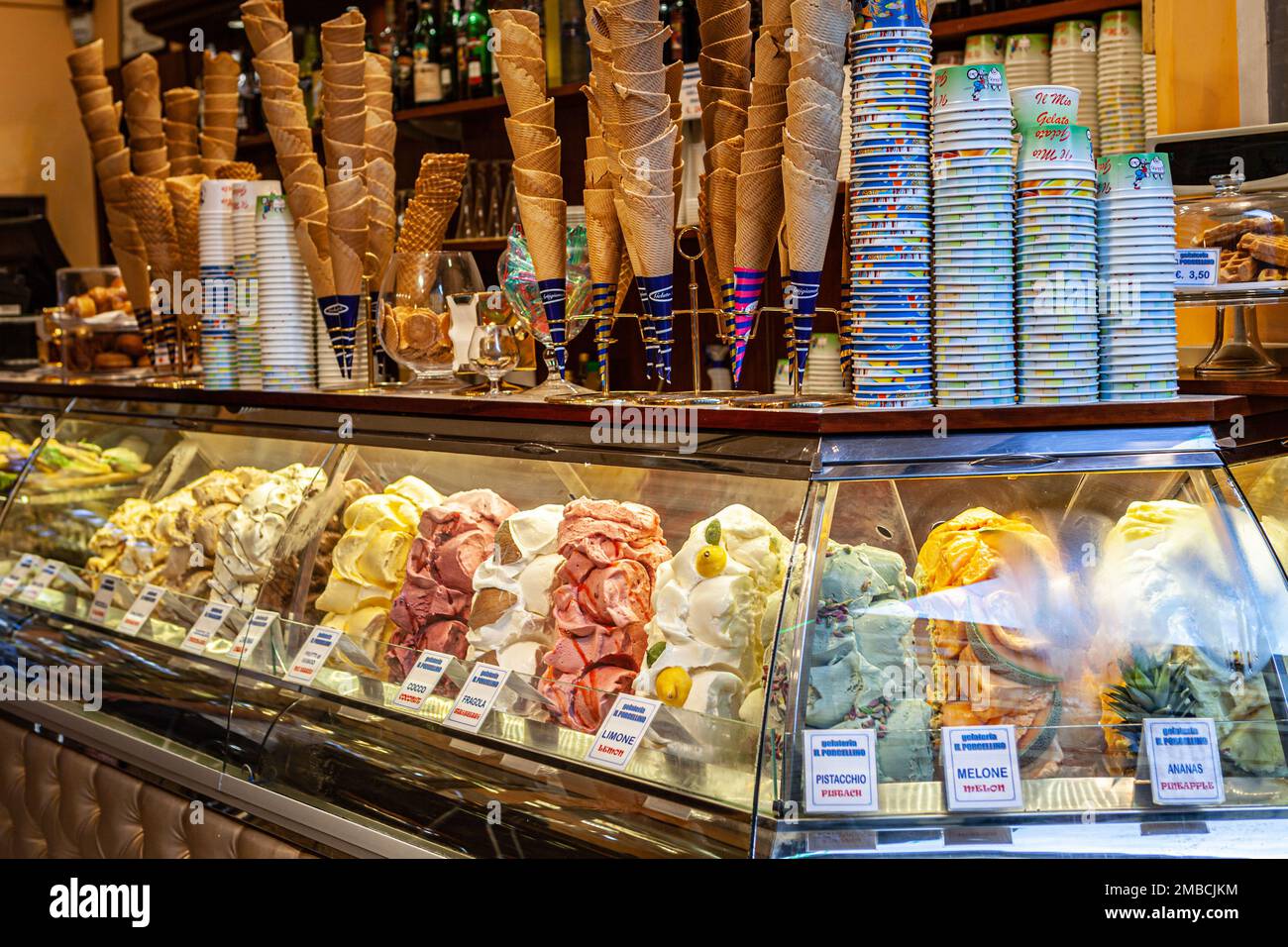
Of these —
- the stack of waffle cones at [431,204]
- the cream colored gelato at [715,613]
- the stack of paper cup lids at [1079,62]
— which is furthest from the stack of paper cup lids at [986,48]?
the cream colored gelato at [715,613]

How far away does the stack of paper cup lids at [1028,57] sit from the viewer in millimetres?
3340

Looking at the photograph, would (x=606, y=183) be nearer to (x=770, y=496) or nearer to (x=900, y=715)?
(x=770, y=496)

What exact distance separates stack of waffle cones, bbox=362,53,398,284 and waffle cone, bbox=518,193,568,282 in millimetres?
520

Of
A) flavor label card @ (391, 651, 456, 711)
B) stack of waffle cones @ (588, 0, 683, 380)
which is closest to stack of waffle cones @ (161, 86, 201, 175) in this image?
stack of waffle cones @ (588, 0, 683, 380)

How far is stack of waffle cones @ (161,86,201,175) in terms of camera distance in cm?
299

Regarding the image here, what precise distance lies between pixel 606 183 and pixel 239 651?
984mm

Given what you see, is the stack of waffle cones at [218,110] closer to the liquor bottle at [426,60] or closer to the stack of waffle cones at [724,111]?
the stack of waffle cones at [724,111]

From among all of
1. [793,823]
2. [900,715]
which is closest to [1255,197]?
[900,715]

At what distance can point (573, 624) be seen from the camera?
1.66m

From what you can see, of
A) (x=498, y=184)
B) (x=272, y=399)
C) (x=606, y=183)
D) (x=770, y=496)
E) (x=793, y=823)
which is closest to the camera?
(x=793, y=823)

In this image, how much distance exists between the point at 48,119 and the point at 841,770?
21.6 ft

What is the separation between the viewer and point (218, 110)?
2822mm

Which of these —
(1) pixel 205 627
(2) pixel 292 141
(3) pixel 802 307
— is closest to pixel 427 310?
(2) pixel 292 141
